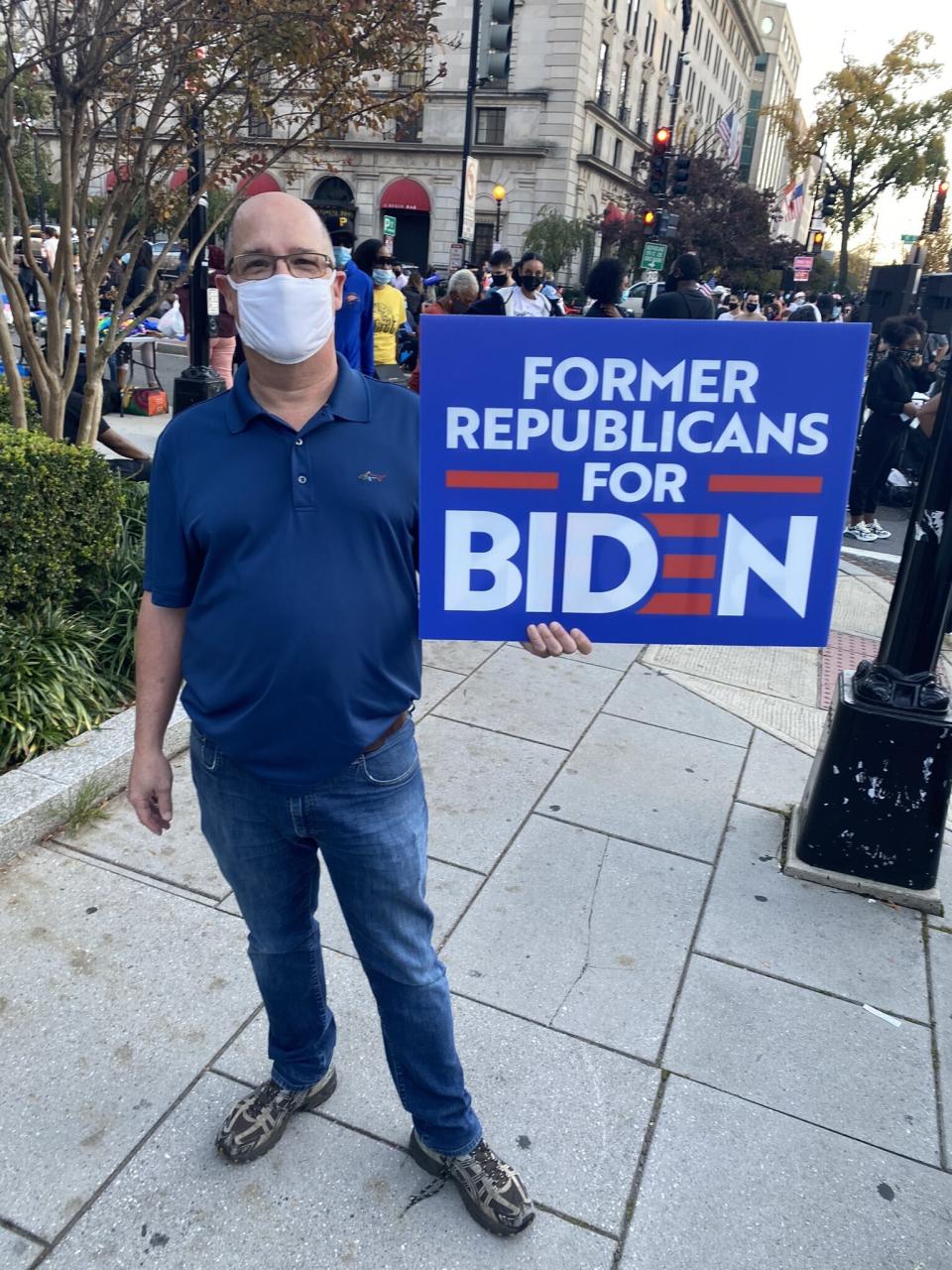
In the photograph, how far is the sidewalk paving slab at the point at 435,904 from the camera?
10.5ft

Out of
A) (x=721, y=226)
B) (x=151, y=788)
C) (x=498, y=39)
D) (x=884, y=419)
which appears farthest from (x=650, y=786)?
(x=721, y=226)

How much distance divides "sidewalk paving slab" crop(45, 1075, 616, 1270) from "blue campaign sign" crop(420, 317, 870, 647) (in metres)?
1.39

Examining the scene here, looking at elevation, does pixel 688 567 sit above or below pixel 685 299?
below

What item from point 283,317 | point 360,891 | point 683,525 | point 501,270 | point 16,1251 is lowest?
point 16,1251

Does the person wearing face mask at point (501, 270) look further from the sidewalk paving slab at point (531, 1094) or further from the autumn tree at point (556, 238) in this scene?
the autumn tree at point (556, 238)

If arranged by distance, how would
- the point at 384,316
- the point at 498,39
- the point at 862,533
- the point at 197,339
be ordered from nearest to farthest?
the point at 862,533 < the point at 197,339 < the point at 384,316 < the point at 498,39

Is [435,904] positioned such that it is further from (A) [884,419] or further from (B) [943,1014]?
(A) [884,419]

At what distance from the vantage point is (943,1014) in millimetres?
3070

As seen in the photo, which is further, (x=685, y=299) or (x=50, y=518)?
(x=685, y=299)

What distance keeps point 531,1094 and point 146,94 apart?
215 inches

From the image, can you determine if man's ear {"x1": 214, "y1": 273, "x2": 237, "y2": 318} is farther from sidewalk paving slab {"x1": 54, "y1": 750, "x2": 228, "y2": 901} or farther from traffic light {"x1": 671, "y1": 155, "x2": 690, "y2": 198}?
traffic light {"x1": 671, "y1": 155, "x2": 690, "y2": 198}

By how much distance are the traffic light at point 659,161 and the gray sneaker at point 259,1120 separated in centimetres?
2119

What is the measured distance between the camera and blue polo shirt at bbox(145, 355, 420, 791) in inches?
74.7

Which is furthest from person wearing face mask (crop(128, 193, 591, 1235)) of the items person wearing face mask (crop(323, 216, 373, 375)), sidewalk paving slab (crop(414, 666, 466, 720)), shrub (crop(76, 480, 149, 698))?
person wearing face mask (crop(323, 216, 373, 375))
